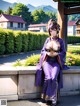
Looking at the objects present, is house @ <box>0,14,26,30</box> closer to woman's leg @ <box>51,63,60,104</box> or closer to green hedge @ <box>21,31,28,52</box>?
green hedge @ <box>21,31,28,52</box>

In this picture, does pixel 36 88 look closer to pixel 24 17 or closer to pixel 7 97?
pixel 7 97

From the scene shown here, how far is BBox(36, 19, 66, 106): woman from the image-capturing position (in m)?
6.23

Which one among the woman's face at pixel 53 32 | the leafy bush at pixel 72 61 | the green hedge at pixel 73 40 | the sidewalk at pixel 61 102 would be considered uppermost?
the woman's face at pixel 53 32

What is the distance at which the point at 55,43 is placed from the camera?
6562mm

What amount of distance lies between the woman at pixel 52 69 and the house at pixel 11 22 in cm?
8240

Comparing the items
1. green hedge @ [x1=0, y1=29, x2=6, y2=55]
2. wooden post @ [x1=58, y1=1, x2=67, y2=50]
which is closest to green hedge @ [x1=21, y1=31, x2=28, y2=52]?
green hedge @ [x1=0, y1=29, x2=6, y2=55]

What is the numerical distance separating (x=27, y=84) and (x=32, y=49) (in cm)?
2543

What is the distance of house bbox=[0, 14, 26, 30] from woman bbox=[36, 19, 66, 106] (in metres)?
82.4

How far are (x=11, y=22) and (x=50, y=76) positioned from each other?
86928 mm

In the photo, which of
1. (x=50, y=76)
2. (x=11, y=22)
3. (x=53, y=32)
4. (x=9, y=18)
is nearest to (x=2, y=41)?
(x=53, y=32)

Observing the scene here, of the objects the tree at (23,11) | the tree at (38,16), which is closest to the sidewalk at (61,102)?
the tree at (23,11)

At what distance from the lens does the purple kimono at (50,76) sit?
623cm

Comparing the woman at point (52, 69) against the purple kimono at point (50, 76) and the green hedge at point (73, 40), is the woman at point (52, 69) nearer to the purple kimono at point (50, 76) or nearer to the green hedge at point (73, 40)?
the purple kimono at point (50, 76)

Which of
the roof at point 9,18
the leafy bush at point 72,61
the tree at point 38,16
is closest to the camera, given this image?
the leafy bush at point 72,61
